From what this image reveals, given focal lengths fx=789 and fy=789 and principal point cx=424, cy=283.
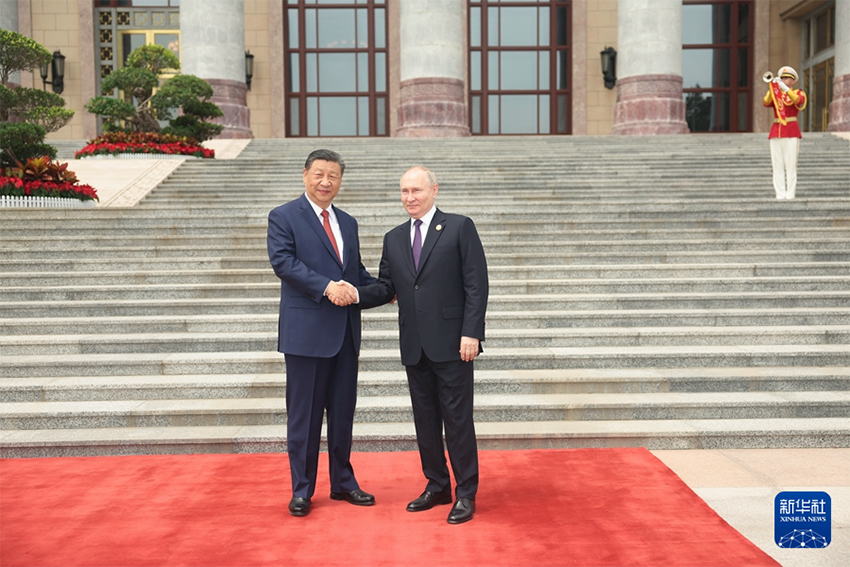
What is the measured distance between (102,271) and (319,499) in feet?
17.5

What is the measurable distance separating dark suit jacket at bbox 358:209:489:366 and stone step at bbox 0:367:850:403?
2223mm

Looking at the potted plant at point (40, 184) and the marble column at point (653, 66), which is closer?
the potted plant at point (40, 184)

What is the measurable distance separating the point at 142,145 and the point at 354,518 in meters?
12.7

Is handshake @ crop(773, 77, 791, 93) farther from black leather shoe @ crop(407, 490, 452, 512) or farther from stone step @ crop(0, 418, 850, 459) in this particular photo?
black leather shoe @ crop(407, 490, 452, 512)

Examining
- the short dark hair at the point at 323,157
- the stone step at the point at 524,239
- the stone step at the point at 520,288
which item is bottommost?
the stone step at the point at 520,288

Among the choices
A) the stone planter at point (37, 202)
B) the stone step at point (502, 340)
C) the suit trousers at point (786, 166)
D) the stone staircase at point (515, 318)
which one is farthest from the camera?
the stone planter at point (37, 202)

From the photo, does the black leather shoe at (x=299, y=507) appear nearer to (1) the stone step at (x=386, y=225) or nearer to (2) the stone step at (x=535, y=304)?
(2) the stone step at (x=535, y=304)

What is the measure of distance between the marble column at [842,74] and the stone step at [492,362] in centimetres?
1396

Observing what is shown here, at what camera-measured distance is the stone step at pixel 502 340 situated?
23.4ft

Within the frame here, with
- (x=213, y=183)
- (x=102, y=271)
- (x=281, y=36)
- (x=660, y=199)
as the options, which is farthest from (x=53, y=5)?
(x=660, y=199)

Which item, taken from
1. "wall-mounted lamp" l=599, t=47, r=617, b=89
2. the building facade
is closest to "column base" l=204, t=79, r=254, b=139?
the building facade

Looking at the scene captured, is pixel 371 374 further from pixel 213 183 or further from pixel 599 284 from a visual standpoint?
pixel 213 183

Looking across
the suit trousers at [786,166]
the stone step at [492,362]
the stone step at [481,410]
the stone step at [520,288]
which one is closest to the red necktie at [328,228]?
the stone step at [481,410]

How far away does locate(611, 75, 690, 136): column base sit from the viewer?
19250 mm
